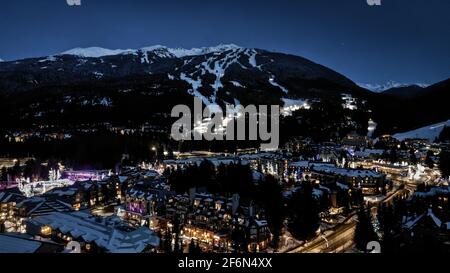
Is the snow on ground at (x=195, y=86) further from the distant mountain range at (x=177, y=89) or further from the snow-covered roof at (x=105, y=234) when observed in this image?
the snow-covered roof at (x=105, y=234)

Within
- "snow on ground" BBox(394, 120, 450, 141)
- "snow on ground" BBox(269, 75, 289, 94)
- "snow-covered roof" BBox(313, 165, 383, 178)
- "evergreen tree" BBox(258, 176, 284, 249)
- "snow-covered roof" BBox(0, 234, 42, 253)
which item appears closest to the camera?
"snow-covered roof" BBox(0, 234, 42, 253)

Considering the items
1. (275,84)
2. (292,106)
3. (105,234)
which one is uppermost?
(275,84)

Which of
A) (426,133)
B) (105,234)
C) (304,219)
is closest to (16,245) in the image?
(105,234)

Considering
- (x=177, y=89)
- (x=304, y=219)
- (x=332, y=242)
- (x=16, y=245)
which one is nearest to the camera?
(x=16, y=245)

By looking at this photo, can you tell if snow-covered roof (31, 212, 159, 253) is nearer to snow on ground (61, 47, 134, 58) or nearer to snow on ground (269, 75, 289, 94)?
snow on ground (269, 75, 289, 94)

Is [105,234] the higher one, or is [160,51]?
[160,51]

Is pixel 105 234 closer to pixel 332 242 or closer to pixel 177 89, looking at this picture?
pixel 332 242

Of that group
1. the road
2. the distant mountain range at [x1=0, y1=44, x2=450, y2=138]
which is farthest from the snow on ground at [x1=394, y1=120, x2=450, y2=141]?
the road
